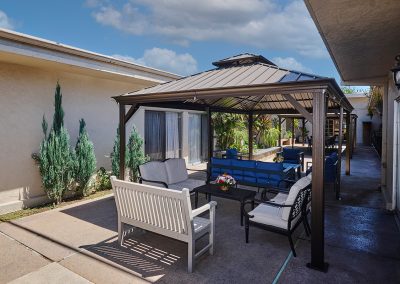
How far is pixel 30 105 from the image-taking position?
6.66m

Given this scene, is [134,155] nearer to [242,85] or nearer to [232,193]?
[232,193]

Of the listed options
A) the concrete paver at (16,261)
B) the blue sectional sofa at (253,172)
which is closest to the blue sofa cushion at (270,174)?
the blue sectional sofa at (253,172)

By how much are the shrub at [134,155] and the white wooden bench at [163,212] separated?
4117mm

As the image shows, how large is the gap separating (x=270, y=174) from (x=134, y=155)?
4344 mm

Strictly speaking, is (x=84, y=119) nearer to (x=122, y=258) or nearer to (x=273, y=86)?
(x=122, y=258)

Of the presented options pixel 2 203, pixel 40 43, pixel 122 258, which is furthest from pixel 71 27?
pixel 122 258

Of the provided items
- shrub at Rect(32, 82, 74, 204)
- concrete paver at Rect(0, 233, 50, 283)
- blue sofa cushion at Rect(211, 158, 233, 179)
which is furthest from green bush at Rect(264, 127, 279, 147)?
concrete paver at Rect(0, 233, 50, 283)

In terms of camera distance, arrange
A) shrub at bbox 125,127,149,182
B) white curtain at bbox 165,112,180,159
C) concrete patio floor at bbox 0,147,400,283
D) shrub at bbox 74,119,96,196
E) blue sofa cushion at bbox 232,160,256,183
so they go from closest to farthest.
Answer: concrete patio floor at bbox 0,147,400,283 < blue sofa cushion at bbox 232,160,256,183 < shrub at bbox 74,119,96,196 < shrub at bbox 125,127,149,182 < white curtain at bbox 165,112,180,159

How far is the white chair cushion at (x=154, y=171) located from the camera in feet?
21.0

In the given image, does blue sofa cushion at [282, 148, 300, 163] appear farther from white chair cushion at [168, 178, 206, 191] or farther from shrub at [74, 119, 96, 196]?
shrub at [74, 119, 96, 196]

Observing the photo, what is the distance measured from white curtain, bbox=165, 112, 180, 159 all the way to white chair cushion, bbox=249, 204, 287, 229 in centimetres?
693

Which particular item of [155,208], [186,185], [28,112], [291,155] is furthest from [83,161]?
[291,155]

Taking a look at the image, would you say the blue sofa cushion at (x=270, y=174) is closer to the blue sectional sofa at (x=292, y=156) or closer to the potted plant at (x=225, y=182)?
the potted plant at (x=225, y=182)

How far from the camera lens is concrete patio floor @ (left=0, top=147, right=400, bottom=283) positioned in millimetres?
3555
